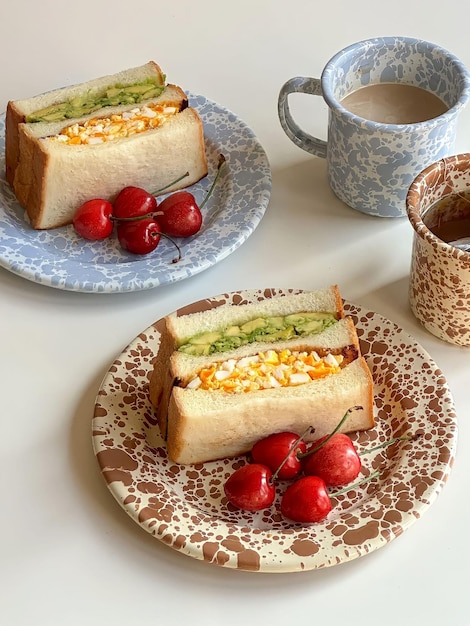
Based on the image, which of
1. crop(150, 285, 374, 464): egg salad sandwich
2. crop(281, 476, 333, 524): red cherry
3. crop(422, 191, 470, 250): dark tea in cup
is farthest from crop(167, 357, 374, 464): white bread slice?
crop(422, 191, 470, 250): dark tea in cup

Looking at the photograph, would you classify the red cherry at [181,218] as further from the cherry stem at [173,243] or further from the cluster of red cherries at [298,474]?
the cluster of red cherries at [298,474]

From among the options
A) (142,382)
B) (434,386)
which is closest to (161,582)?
(142,382)

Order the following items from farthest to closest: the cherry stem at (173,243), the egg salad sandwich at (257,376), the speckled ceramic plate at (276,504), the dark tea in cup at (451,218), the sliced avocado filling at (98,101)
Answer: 1. the sliced avocado filling at (98,101)
2. the cherry stem at (173,243)
3. the dark tea in cup at (451,218)
4. the egg salad sandwich at (257,376)
5. the speckled ceramic plate at (276,504)

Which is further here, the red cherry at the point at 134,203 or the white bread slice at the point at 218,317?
the red cherry at the point at 134,203

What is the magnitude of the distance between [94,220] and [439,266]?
0.61 meters

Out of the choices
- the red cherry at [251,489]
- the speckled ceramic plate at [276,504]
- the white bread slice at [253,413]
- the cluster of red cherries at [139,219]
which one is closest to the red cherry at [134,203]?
the cluster of red cherries at [139,219]

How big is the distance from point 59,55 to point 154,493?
123cm

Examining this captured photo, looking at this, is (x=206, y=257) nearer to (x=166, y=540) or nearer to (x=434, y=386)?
(x=434, y=386)

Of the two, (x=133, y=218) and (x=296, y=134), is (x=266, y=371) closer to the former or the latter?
(x=133, y=218)

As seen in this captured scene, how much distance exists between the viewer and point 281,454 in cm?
129

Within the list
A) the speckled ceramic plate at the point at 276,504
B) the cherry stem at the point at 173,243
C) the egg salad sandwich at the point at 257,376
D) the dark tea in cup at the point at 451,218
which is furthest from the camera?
the cherry stem at the point at 173,243

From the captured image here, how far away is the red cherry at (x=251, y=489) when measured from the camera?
1255 millimetres

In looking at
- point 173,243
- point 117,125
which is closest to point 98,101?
point 117,125

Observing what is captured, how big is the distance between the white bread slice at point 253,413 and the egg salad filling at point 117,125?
2.03ft
